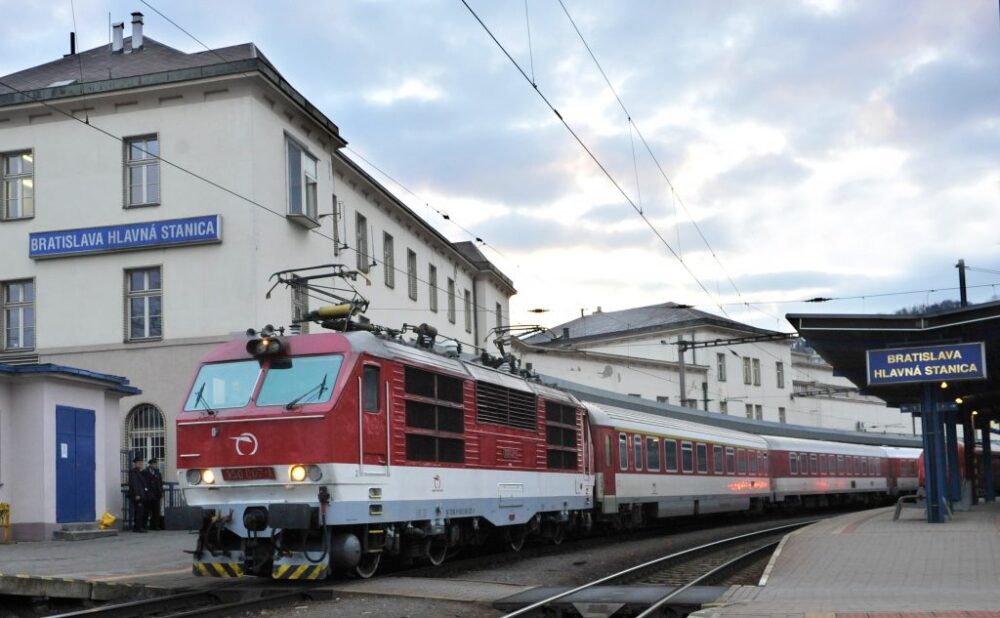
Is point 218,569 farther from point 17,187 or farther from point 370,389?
point 17,187

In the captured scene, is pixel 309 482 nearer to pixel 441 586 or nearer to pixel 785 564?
pixel 441 586

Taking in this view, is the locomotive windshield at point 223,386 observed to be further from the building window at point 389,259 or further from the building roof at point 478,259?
the building roof at point 478,259

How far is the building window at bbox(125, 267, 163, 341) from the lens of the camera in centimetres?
2733

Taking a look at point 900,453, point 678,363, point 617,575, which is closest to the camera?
point 617,575

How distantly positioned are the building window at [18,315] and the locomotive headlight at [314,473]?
1812 cm

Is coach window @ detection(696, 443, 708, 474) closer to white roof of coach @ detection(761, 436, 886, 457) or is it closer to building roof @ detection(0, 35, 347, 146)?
white roof of coach @ detection(761, 436, 886, 457)

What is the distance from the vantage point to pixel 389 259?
121 feet

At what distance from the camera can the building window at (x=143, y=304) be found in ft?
89.7

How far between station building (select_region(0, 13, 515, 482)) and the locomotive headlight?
45.3 feet

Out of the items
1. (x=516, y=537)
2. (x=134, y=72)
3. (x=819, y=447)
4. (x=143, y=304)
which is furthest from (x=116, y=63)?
(x=819, y=447)

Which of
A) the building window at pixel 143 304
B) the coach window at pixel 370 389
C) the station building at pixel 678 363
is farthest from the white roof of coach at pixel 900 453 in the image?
the coach window at pixel 370 389

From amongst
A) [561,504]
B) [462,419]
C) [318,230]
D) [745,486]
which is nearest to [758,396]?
[745,486]

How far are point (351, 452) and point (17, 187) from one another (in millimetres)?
19425

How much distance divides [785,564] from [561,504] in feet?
16.9
